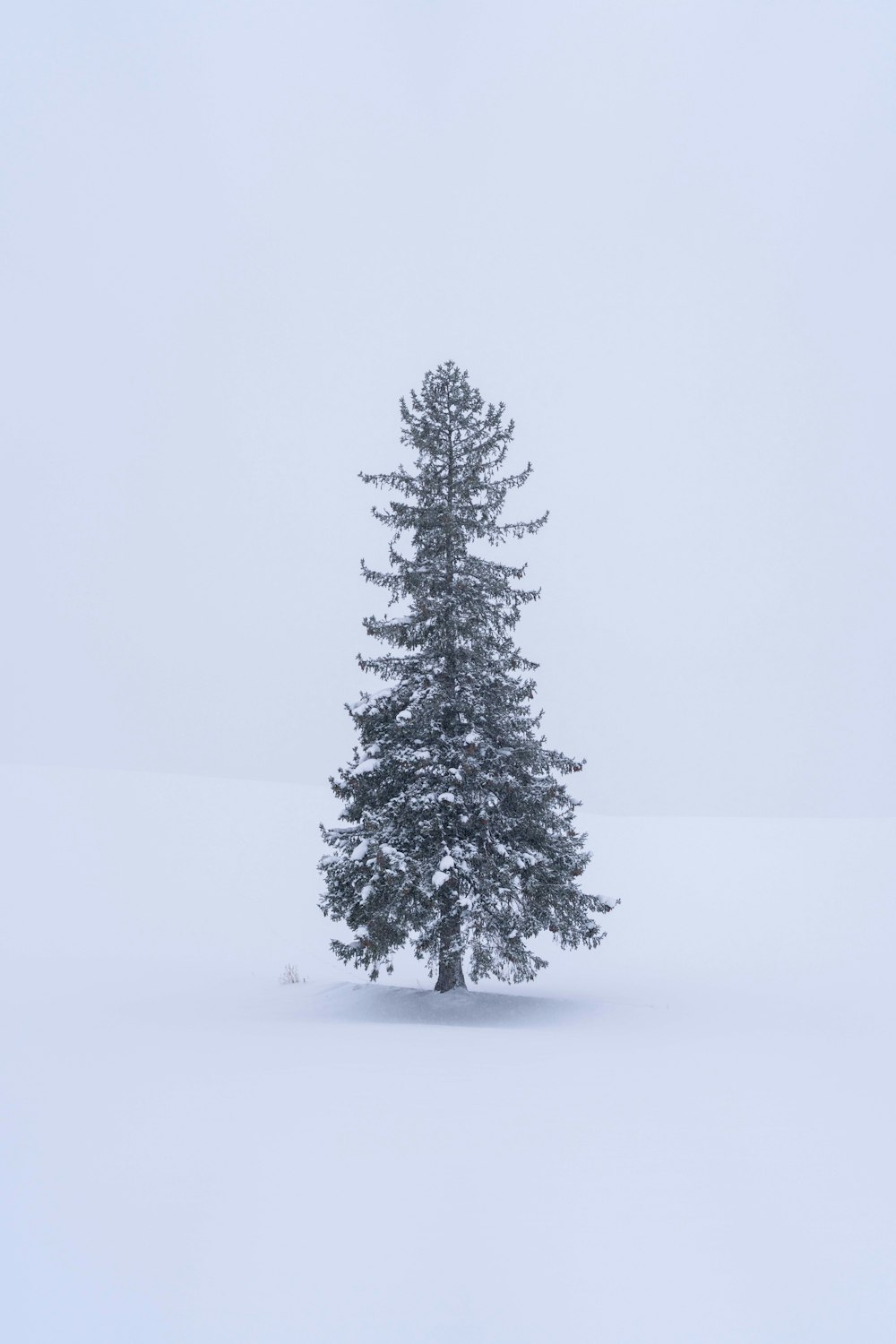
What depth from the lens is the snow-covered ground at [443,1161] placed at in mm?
4266

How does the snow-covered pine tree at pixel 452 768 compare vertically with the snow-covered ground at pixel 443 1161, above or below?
above

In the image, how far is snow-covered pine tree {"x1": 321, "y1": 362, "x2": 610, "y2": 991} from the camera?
1301 centimetres

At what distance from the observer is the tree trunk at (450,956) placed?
13.1 metres

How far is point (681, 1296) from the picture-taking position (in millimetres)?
4336

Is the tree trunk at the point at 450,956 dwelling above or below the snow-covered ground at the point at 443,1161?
above

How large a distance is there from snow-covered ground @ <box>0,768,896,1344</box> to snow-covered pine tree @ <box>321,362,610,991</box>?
4.72 ft

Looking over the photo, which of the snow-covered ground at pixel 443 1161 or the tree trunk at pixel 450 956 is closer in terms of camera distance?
the snow-covered ground at pixel 443 1161

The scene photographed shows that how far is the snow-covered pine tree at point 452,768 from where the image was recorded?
13.0 metres

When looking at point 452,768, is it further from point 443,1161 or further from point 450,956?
point 443,1161

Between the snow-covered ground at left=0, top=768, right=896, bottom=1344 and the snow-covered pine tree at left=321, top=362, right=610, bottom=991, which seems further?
the snow-covered pine tree at left=321, top=362, right=610, bottom=991

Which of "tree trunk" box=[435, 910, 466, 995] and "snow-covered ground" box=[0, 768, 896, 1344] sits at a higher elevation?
"tree trunk" box=[435, 910, 466, 995]

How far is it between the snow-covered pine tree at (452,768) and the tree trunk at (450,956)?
38 millimetres

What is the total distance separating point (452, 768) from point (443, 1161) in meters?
8.05

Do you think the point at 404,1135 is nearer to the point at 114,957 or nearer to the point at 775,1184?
the point at 775,1184
